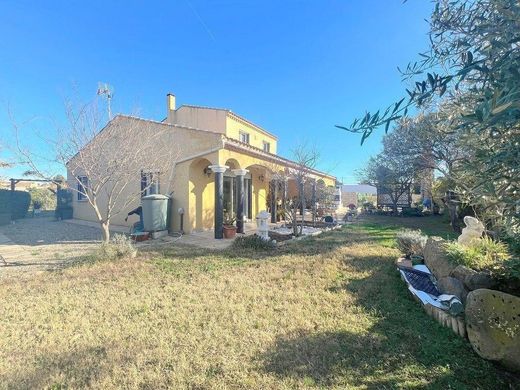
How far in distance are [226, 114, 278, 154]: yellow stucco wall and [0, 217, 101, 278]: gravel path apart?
10575 mm

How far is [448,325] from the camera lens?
378 centimetres

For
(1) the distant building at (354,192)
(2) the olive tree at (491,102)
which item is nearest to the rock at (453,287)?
(2) the olive tree at (491,102)

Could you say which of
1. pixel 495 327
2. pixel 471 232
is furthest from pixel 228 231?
pixel 495 327

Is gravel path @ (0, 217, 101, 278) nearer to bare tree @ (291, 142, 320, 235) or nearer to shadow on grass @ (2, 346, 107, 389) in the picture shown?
shadow on grass @ (2, 346, 107, 389)

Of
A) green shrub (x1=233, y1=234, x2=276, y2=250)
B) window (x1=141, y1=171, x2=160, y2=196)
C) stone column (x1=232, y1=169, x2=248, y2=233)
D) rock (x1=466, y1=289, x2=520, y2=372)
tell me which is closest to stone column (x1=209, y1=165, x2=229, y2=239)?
stone column (x1=232, y1=169, x2=248, y2=233)

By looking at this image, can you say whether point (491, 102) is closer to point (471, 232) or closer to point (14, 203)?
point (471, 232)

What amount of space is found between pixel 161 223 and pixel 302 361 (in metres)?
9.77

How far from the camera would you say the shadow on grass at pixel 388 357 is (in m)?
2.72

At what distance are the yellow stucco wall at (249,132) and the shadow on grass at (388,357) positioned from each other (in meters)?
15.5

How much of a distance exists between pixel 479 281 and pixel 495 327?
1.16 m

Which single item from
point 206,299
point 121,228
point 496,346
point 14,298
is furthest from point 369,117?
point 121,228

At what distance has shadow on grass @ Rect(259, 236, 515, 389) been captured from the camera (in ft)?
8.92

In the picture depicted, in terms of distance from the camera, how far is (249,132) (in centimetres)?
2064

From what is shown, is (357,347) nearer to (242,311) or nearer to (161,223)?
(242,311)
